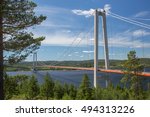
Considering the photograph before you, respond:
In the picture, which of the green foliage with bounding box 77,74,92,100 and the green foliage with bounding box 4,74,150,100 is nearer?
the green foliage with bounding box 4,74,150,100

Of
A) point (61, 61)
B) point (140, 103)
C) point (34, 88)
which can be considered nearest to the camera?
point (140, 103)

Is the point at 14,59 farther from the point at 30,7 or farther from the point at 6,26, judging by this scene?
the point at 30,7

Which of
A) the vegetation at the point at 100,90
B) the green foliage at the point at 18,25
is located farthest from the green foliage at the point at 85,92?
the green foliage at the point at 18,25

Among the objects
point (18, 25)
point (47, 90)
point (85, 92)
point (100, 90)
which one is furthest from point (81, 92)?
point (18, 25)

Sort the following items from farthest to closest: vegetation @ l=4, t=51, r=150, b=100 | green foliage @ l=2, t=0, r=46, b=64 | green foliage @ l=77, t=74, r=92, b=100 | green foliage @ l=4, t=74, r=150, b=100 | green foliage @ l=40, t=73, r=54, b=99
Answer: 1. green foliage @ l=40, t=73, r=54, b=99
2. green foliage @ l=77, t=74, r=92, b=100
3. green foliage @ l=4, t=74, r=150, b=100
4. vegetation @ l=4, t=51, r=150, b=100
5. green foliage @ l=2, t=0, r=46, b=64

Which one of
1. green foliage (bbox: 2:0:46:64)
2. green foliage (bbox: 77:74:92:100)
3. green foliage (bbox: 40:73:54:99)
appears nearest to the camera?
green foliage (bbox: 2:0:46:64)

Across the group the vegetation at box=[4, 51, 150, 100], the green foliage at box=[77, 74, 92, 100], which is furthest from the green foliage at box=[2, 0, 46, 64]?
the green foliage at box=[77, 74, 92, 100]

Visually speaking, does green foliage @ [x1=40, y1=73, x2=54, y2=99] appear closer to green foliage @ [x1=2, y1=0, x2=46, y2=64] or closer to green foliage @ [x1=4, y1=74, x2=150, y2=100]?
green foliage @ [x1=4, y1=74, x2=150, y2=100]

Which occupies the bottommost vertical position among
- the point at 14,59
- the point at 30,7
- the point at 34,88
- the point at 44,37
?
the point at 34,88

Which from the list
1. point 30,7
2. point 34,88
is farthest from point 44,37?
point 34,88

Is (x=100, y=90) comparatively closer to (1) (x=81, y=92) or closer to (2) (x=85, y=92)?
(2) (x=85, y=92)

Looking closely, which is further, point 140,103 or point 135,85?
point 135,85
